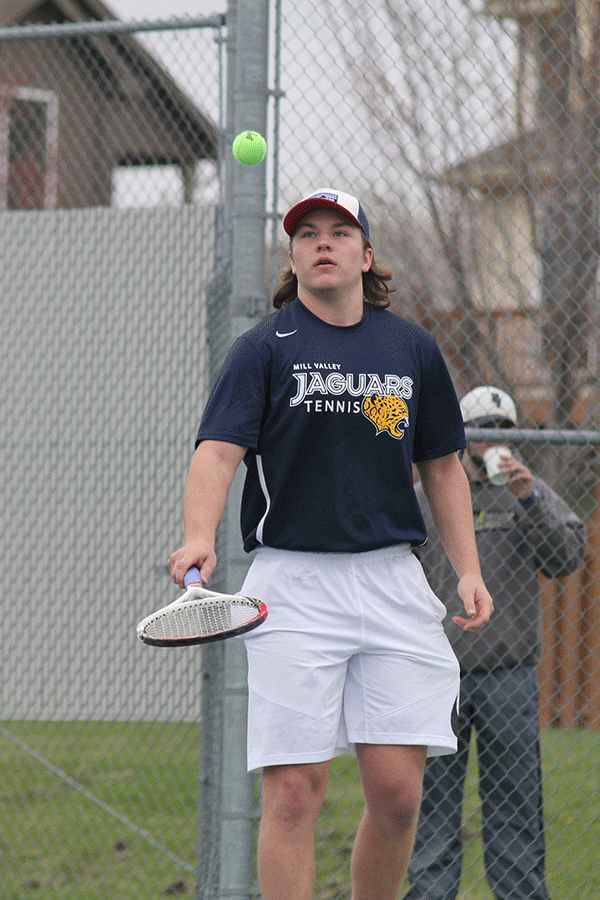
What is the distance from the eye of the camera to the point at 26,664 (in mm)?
5211

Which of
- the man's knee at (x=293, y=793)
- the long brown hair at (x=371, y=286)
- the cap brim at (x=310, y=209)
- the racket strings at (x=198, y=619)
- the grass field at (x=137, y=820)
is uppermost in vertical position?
the cap brim at (x=310, y=209)

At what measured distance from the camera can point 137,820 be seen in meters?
4.82

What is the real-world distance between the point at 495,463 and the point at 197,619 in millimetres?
1797

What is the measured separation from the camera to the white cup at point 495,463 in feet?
12.0

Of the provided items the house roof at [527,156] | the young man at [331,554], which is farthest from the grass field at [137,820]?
the house roof at [527,156]

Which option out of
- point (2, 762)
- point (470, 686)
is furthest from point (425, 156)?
point (2, 762)

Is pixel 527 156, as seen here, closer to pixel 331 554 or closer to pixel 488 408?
pixel 488 408

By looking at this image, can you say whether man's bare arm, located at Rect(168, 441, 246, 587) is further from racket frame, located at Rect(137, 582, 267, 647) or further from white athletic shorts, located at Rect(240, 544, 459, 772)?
white athletic shorts, located at Rect(240, 544, 459, 772)

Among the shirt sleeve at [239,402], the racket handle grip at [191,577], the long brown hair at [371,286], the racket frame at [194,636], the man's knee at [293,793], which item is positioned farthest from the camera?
the long brown hair at [371,286]

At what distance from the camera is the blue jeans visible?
3609 mm

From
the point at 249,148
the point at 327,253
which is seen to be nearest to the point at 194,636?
the point at 327,253

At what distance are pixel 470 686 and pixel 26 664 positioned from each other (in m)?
2.47

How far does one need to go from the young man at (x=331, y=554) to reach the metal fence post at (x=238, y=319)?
795 mm

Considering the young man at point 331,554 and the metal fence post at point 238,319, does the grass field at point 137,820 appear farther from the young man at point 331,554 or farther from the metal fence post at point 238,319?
the young man at point 331,554
